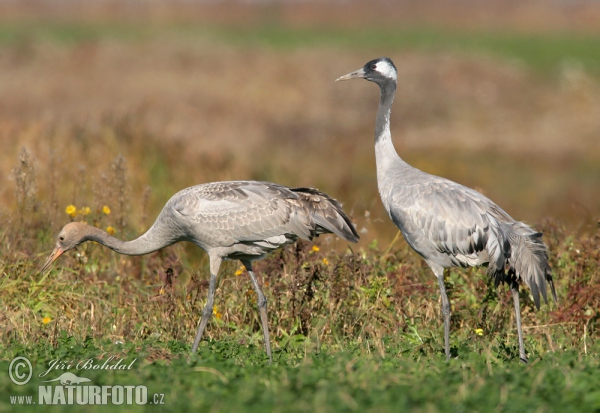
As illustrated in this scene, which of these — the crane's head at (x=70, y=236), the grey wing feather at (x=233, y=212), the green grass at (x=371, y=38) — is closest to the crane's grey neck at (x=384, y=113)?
the grey wing feather at (x=233, y=212)

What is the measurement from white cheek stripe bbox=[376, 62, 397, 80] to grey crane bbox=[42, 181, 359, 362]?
4.49ft

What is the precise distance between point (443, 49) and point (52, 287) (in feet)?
90.7

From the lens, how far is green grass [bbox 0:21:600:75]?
3730cm

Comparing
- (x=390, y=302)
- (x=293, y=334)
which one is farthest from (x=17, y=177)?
(x=390, y=302)

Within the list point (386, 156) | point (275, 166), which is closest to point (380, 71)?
point (386, 156)

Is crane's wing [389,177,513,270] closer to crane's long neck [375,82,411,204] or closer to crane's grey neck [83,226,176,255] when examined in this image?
crane's long neck [375,82,411,204]

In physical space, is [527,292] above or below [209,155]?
below

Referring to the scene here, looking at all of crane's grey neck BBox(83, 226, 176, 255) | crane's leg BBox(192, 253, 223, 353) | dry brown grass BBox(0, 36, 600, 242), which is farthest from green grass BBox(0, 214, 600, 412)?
dry brown grass BBox(0, 36, 600, 242)

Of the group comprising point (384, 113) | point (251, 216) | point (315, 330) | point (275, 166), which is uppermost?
point (384, 113)

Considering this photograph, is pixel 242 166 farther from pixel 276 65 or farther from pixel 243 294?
pixel 276 65

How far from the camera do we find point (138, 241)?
7.55m

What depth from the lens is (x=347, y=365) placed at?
5.78m

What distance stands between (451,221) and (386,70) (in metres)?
1.66

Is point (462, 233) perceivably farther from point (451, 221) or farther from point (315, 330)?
point (315, 330)
